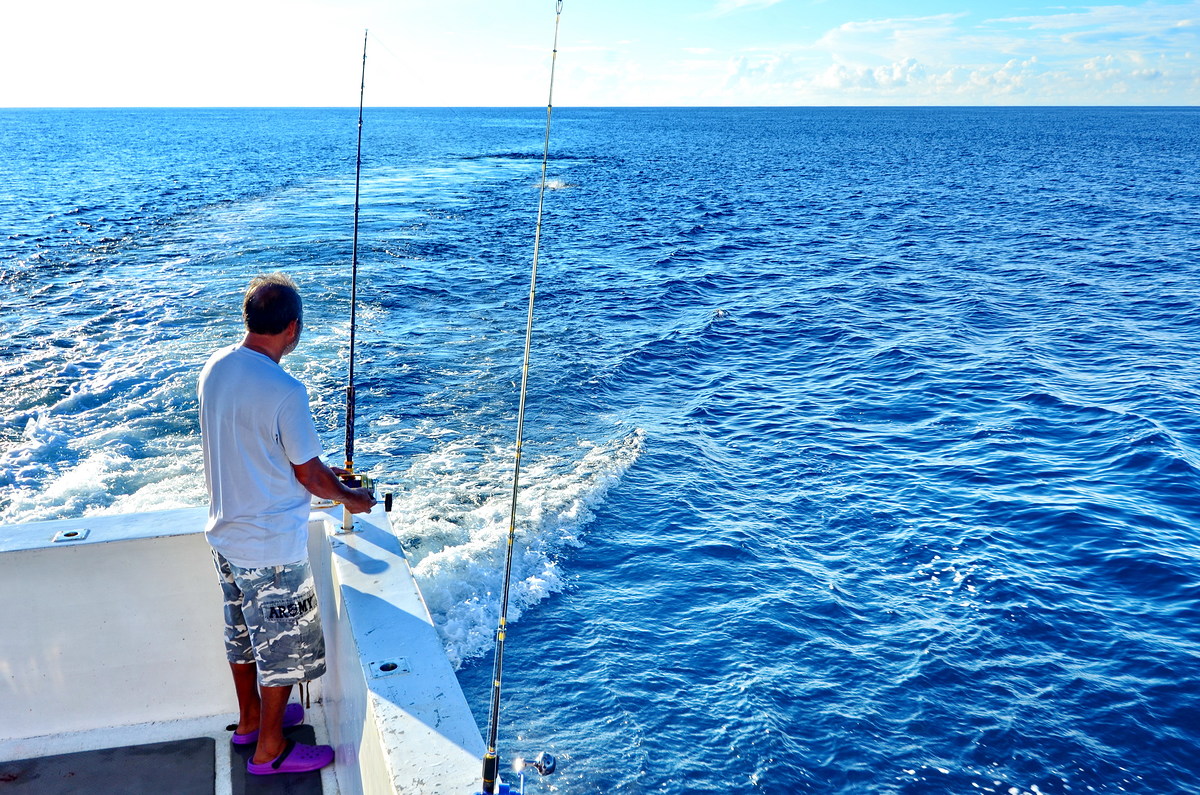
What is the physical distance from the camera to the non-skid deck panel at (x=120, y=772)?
283cm

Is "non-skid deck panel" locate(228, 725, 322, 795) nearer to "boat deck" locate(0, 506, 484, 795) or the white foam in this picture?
"boat deck" locate(0, 506, 484, 795)

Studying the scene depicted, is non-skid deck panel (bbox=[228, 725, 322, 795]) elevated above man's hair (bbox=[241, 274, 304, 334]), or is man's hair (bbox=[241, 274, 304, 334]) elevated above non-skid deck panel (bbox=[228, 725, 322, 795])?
man's hair (bbox=[241, 274, 304, 334])

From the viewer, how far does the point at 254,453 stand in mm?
2457

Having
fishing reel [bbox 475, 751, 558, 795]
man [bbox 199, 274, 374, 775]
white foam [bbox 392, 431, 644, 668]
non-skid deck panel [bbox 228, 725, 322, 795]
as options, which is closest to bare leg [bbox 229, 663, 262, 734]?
man [bbox 199, 274, 374, 775]

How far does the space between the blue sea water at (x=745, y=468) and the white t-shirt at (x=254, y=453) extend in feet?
8.50

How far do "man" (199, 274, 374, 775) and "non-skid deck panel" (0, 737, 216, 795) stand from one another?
0.80ft

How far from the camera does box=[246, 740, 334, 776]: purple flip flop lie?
285cm

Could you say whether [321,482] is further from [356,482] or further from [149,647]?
[149,647]

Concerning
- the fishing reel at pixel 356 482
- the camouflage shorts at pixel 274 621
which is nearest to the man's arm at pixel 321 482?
the camouflage shorts at pixel 274 621

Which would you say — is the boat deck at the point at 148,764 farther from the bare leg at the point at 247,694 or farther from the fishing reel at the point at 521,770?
the fishing reel at the point at 521,770

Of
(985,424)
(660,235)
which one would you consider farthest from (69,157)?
(985,424)

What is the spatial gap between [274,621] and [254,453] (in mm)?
567

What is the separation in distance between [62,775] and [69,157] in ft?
202

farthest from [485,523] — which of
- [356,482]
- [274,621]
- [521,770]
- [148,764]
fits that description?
[521,770]
